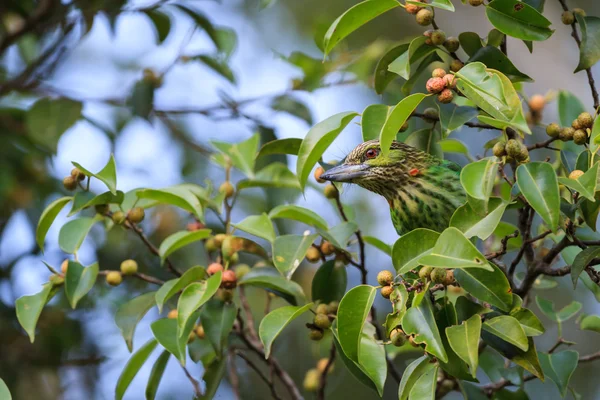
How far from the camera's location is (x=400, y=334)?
218cm

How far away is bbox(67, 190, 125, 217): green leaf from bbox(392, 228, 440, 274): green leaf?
102 cm

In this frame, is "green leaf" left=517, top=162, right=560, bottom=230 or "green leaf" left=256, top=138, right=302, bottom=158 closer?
"green leaf" left=517, top=162, right=560, bottom=230

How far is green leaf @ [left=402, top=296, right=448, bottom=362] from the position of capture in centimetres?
197

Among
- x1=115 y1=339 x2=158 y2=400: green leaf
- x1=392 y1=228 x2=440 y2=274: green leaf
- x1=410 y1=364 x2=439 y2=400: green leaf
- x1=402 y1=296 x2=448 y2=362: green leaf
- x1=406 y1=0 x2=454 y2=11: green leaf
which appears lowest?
x1=115 y1=339 x2=158 y2=400: green leaf

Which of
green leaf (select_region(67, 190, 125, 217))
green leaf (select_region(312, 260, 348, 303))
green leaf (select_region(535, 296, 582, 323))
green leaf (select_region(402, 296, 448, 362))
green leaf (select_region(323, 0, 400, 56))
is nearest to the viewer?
green leaf (select_region(402, 296, 448, 362))

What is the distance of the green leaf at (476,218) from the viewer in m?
2.03

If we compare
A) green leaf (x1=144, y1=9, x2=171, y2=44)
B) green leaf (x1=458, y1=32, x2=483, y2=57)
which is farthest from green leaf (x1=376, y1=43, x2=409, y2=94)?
green leaf (x1=144, y1=9, x2=171, y2=44)

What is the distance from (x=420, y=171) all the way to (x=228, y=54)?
1.58m

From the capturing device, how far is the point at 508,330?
83.9 inches

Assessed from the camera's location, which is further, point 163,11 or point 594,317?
point 163,11

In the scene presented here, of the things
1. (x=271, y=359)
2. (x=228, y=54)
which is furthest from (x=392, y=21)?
(x=271, y=359)

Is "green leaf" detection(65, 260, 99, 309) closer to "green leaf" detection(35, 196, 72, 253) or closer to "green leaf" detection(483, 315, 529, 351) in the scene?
"green leaf" detection(35, 196, 72, 253)

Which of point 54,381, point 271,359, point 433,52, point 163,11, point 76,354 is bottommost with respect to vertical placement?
point 54,381

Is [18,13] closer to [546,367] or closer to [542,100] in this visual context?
[542,100]
